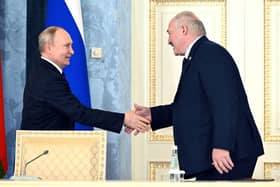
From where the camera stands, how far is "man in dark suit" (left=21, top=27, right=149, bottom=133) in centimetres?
500

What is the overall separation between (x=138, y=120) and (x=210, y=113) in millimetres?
790

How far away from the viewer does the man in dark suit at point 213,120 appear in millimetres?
4492

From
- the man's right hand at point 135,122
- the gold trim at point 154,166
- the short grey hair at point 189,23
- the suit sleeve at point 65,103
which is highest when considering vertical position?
the short grey hair at point 189,23

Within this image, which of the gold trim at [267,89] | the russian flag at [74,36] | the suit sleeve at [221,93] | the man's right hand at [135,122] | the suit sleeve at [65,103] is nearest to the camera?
the suit sleeve at [221,93]

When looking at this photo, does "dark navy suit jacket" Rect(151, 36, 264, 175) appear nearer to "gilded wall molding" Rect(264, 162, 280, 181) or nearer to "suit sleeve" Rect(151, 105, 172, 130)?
"suit sleeve" Rect(151, 105, 172, 130)

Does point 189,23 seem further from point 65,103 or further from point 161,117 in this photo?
point 65,103

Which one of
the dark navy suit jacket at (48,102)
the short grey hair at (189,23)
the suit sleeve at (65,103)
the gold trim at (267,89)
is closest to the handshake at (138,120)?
the suit sleeve at (65,103)

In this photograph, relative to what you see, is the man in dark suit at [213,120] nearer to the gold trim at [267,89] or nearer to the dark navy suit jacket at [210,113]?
the dark navy suit jacket at [210,113]

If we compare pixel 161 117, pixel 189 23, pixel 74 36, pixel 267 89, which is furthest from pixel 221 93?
pixel 267 89

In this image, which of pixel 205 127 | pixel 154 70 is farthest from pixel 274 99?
pixel 205 127

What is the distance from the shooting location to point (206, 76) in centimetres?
458

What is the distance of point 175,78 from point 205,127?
1.92 m

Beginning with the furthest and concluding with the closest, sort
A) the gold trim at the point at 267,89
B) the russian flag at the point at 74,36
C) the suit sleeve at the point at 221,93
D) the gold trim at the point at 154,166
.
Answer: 1. the gold trim at the point at 154,166
2. the gold trim at the point at 267,89
3. the russian flag at the point at 74,36
4. the suit sleeve at the point at 221,93

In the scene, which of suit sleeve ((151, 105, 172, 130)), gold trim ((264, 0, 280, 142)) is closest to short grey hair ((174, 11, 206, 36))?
suit sleeve ((151, 105, 172, 130))
